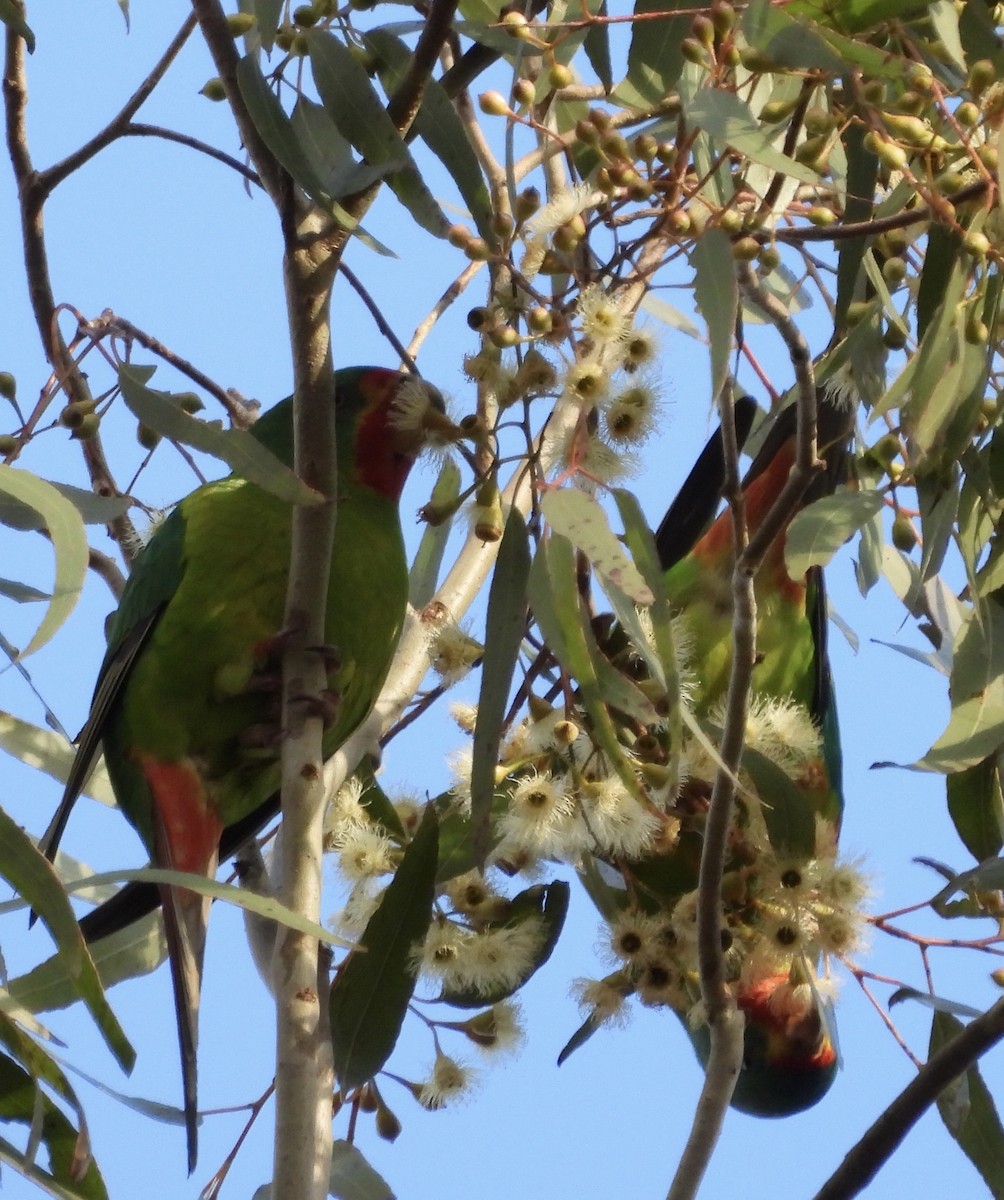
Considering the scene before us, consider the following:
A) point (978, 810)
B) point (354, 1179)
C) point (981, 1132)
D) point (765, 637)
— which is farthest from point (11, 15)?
point (981, 1132)

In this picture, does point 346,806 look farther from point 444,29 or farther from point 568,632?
point 444,29

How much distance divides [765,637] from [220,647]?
98 cm

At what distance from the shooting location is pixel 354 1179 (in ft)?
5.44

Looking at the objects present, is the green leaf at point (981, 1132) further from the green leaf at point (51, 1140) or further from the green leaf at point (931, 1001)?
the green leaf at point (51, 1140)

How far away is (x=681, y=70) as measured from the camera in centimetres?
149

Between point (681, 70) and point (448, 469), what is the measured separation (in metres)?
0.45

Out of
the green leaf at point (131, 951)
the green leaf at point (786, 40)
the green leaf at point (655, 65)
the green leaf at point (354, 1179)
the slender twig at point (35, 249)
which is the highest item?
the slender twig at point (35, 249)

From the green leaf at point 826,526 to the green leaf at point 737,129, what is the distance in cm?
37

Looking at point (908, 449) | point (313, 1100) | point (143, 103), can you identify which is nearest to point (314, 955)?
point (313, 1100)

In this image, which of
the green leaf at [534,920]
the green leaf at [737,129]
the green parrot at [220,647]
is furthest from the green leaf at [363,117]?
the green leaf at [534,920]

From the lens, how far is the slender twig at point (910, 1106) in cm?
149

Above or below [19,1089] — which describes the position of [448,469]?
above

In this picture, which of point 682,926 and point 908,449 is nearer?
point 908,449

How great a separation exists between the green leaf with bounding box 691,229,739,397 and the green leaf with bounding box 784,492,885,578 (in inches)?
11.8
